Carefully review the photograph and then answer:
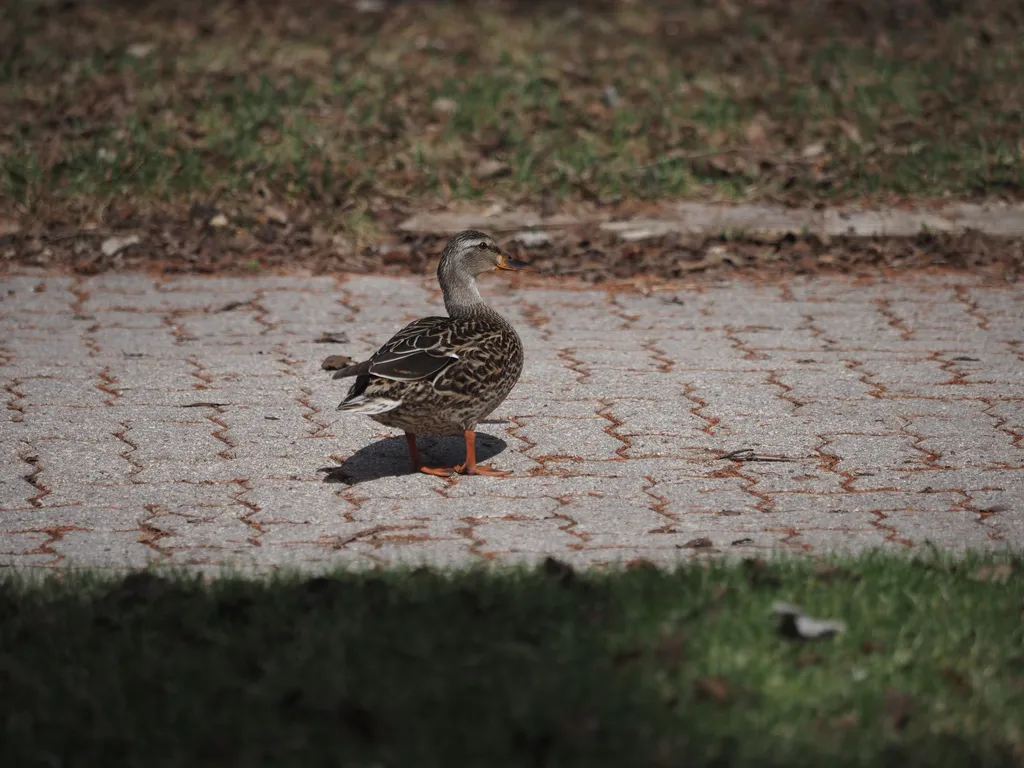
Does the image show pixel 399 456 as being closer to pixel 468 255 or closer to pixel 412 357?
pixel 412 357

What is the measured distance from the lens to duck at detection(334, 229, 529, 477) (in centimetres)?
594

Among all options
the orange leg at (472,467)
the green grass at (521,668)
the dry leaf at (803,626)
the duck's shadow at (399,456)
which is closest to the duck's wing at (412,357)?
the orange leg at (472,467)

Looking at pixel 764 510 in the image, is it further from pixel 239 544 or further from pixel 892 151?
pixel 892 151

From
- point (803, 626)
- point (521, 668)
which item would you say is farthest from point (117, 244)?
point (803, 626)

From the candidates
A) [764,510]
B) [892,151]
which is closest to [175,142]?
[892,151]

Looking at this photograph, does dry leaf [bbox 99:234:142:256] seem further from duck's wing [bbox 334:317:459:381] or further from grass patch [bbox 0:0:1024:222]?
duck's wing [bbox 334:317:459:381]

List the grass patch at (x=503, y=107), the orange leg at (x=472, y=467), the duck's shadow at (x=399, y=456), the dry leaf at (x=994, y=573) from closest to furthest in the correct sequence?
the dry leaf at (x=994, y=573), the orange leg at (x=472, y=467), the duck's shadow at (x=399, y=456), the grass patch at (x=503, y=107)

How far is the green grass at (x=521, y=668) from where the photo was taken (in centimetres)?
370

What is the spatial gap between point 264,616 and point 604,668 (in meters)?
1.18

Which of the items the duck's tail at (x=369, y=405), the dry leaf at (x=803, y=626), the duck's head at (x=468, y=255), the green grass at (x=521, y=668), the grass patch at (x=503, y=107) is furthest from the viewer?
the grass patch at (x=503, y=107)

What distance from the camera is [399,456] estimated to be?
6.68 m

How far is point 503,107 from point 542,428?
5828mm

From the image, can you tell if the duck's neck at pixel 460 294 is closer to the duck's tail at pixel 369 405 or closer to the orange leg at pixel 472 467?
the orange leg at pixel 472 467

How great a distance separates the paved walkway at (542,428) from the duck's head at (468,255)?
0.84 meters
